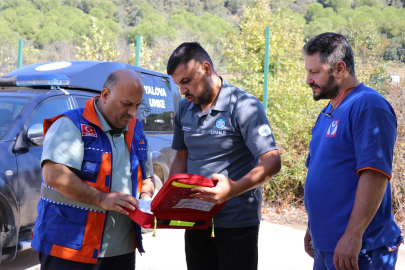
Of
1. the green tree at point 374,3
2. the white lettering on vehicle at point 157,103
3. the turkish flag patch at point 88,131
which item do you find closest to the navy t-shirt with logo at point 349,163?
the turkish flag patch at point 88,131

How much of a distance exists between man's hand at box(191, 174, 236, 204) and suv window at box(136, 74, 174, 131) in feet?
12.5

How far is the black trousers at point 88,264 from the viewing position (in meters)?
2.44

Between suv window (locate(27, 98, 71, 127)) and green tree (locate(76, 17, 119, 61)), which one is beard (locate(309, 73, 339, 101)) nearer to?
suv window (locate(27, 98, 71, 127))

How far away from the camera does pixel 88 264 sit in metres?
2.48

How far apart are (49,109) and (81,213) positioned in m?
2.82

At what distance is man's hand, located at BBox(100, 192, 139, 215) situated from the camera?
2434mm

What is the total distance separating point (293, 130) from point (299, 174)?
3.01ft

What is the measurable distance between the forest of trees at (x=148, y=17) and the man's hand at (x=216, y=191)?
1637 cm

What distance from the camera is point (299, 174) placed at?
768 cm

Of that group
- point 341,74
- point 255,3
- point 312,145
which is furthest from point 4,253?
point 255,3

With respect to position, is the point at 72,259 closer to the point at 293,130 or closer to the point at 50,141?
the point at 50,141

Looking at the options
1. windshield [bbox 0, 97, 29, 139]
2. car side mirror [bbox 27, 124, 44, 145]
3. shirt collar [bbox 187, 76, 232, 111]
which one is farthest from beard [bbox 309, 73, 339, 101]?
windshield [bbox 0, 97, 29, 139]

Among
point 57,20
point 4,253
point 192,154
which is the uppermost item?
point 57,20

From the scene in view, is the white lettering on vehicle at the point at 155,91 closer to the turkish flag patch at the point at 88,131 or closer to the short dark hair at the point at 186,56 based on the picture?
the short dark hair at the point at 186,56
